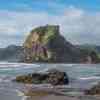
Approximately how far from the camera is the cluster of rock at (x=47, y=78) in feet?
102

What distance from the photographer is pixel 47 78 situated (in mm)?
32000

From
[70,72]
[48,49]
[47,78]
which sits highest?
[48,49]

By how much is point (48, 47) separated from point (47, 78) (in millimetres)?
12463

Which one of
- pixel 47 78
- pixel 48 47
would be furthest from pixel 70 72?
pixel 48 47

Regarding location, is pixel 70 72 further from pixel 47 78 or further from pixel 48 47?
pixel 48 47

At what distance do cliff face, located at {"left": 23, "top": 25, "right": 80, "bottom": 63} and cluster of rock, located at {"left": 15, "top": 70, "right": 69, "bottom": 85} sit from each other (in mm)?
9569

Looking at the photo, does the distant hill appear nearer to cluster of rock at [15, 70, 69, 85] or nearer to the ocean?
the ocean

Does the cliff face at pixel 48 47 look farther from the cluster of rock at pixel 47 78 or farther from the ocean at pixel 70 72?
the cluster of rock at pixel 47 78

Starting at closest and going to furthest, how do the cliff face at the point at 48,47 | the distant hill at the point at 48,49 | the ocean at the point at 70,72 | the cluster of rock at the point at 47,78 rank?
1. the cluster of rock at the point at 47,78
2. the ocean at the point at 70,72
3. the distant hill at the point at 48,49
4. the cliff face at the point at 48,47

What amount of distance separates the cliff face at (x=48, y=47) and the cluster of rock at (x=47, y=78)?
9.57 metres

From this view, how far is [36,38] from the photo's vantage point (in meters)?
45.1

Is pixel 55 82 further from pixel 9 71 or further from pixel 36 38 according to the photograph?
pixel 36 38

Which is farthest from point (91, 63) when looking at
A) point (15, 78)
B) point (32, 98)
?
point (32, 98)

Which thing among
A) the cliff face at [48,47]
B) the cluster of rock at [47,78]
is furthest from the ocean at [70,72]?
the cliff face at [48,47]
